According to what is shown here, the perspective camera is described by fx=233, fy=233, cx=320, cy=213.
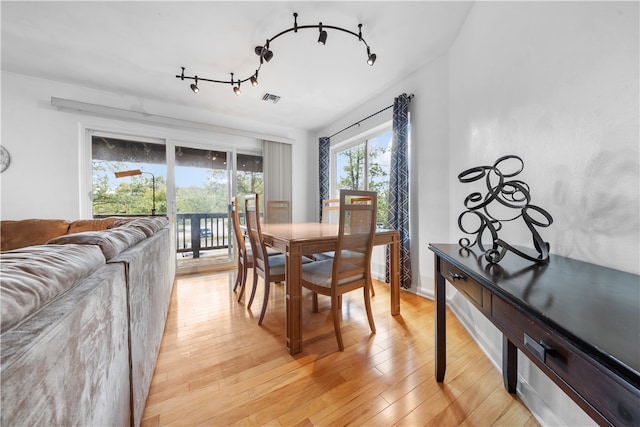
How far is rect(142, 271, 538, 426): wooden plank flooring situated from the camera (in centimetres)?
108

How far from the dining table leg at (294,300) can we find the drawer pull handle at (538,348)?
3.94 ft

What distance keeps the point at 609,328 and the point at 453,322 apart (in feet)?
5.61

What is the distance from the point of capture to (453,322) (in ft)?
6.32

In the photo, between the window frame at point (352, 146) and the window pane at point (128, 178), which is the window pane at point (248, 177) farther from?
the window frame at point (352, 146)

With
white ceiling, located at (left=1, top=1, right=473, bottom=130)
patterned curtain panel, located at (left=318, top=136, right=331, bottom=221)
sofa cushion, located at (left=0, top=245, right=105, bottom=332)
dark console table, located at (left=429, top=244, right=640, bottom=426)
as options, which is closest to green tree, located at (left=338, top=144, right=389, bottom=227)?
patterned curtain panel, located at (left=318, top=136, right=331, bottom=221)

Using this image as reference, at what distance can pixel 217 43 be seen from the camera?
6.74 ft

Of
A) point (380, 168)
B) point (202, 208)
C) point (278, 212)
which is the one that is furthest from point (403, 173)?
point (202, 208)

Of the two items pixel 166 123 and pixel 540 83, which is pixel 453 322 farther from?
pixel 166 123

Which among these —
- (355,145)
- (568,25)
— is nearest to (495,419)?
(568,25)

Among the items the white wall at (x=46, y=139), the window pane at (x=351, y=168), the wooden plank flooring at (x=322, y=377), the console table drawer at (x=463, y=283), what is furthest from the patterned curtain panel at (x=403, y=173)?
the white wall at (x=46, y=139)

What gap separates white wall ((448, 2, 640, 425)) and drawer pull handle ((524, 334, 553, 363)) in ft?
1.94

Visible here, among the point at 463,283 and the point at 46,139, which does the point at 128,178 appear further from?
the point at 463,283

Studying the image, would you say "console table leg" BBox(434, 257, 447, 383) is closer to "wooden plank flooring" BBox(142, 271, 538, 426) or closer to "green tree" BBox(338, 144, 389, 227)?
"wooden plank flooring" BBox(142, 271, 538, 426)

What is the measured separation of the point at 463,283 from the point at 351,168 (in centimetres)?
292
